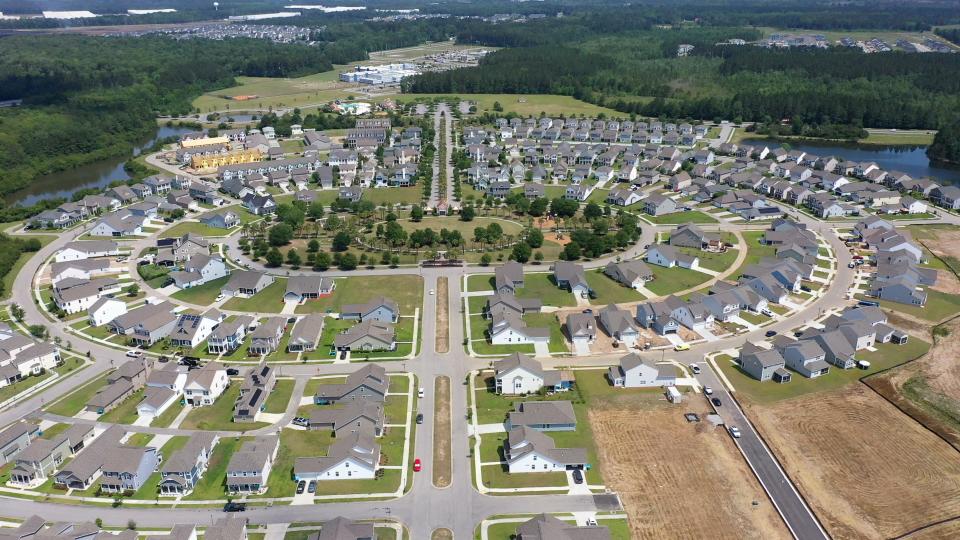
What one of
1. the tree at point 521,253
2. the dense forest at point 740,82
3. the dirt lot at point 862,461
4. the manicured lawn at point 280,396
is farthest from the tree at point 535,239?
the dense forest at point 740,82

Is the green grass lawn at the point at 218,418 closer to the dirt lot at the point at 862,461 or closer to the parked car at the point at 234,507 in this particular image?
the parked car at the point at 234,507

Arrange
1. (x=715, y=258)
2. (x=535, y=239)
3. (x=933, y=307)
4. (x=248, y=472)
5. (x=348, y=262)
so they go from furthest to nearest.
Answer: (x=535, y=239)
(x=715, y=258)
(x=348, y=262)
(x=933, y=307)
(x=248, y=472)

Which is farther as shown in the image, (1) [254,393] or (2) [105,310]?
(2) [105,310]

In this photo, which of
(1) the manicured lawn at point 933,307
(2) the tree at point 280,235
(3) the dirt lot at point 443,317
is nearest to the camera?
(3) the dirt lot at point 443,317

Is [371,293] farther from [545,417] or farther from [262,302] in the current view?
[545,417]

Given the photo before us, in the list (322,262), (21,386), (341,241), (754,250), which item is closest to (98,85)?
(341,241)

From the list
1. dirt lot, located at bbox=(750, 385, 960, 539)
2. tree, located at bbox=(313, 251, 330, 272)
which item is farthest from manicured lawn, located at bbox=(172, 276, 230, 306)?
dirt lot, located at bbox=(750, 385, 960, 539)

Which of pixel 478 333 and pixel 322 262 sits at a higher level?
pixel 322 262

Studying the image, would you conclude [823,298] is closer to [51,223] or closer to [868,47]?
[51,223]
